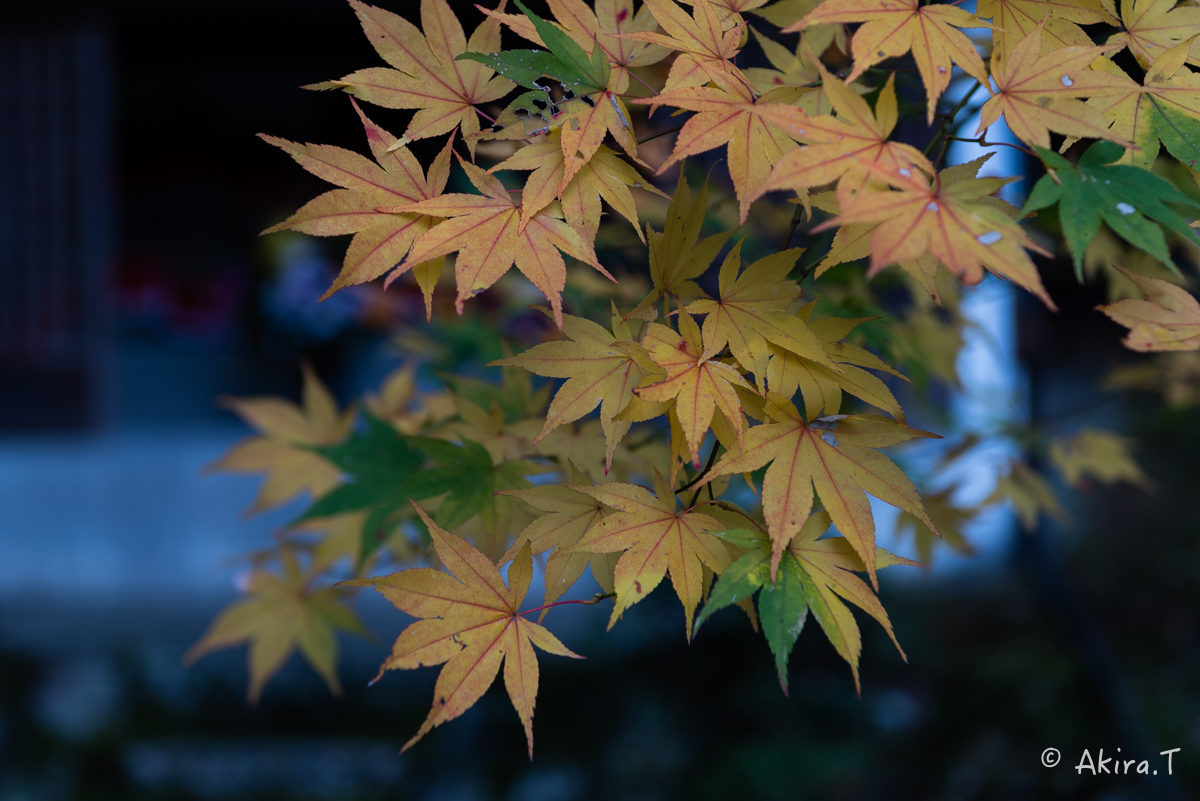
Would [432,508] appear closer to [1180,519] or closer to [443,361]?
[443,361]

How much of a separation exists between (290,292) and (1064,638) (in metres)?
3.27

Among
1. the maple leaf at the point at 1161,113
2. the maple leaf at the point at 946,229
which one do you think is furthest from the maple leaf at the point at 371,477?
the maple leaf at the point at 1161,113

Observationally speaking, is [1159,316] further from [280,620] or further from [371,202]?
[280,620]

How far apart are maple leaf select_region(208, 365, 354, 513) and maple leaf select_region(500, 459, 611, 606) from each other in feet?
1.76

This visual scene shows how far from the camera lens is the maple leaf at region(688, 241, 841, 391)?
0.54m

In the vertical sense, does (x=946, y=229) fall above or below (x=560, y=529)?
above

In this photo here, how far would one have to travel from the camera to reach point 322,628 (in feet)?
3.38

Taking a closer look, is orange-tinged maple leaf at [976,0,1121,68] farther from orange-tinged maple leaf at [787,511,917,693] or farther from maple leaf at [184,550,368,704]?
maple leaf at [184,550,368,704]

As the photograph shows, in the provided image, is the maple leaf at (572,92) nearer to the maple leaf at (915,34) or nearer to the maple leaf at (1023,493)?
the maple leaf at (915,34)

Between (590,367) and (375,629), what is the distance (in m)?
2.53

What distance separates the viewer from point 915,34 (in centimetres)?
51

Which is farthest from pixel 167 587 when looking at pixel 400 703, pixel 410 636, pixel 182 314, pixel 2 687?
pixel 410 636

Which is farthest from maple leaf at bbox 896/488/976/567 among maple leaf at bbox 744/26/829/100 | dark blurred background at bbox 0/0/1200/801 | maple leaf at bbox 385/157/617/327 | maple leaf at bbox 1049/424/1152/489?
maple leaf at bbox 385/157/617/327

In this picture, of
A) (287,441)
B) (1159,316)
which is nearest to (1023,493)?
(1159,316)
